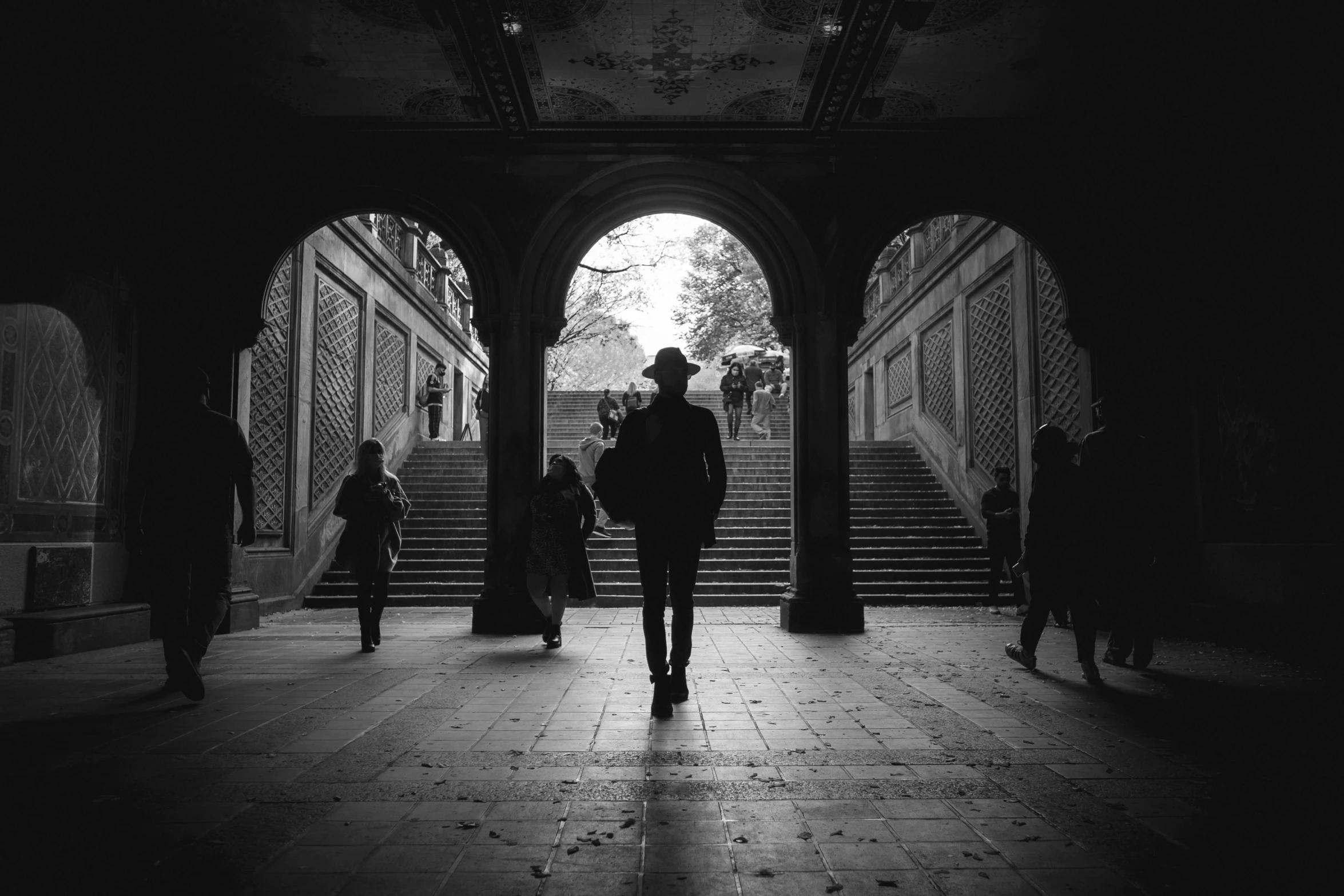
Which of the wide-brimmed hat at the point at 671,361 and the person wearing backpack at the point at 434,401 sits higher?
the person wearing backpack at the point at 434,401

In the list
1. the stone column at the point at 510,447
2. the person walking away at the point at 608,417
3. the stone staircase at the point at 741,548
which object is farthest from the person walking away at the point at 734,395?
the stone column at the point at 510,447

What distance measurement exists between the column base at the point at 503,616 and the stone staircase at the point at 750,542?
2.74 meters

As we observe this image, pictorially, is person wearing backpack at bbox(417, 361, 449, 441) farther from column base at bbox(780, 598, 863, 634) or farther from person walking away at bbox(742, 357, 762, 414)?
column base at bbox(780, 598, 863, 634)

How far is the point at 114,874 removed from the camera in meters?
2.36

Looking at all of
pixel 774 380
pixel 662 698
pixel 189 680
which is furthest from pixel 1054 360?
pixel 774 380

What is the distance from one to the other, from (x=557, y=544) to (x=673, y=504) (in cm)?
290

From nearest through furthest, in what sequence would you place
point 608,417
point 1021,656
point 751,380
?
point 1021,656, point 608,417, point 751,380

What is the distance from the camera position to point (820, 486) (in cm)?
932

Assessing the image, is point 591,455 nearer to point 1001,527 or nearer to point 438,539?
point 438,539

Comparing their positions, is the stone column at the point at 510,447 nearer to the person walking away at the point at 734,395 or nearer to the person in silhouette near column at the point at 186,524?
the person in silhouette near column at the point at 186,524

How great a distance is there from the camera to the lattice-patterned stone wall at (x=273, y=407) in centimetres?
1075

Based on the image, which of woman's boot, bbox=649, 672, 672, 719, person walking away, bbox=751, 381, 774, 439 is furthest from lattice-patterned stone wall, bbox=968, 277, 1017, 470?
woman's boot, bbox=649, 672, 672, 719

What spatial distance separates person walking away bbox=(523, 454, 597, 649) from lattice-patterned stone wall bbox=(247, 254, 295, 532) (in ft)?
15.9

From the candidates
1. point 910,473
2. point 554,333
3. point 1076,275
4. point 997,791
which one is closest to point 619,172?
point 554,333
